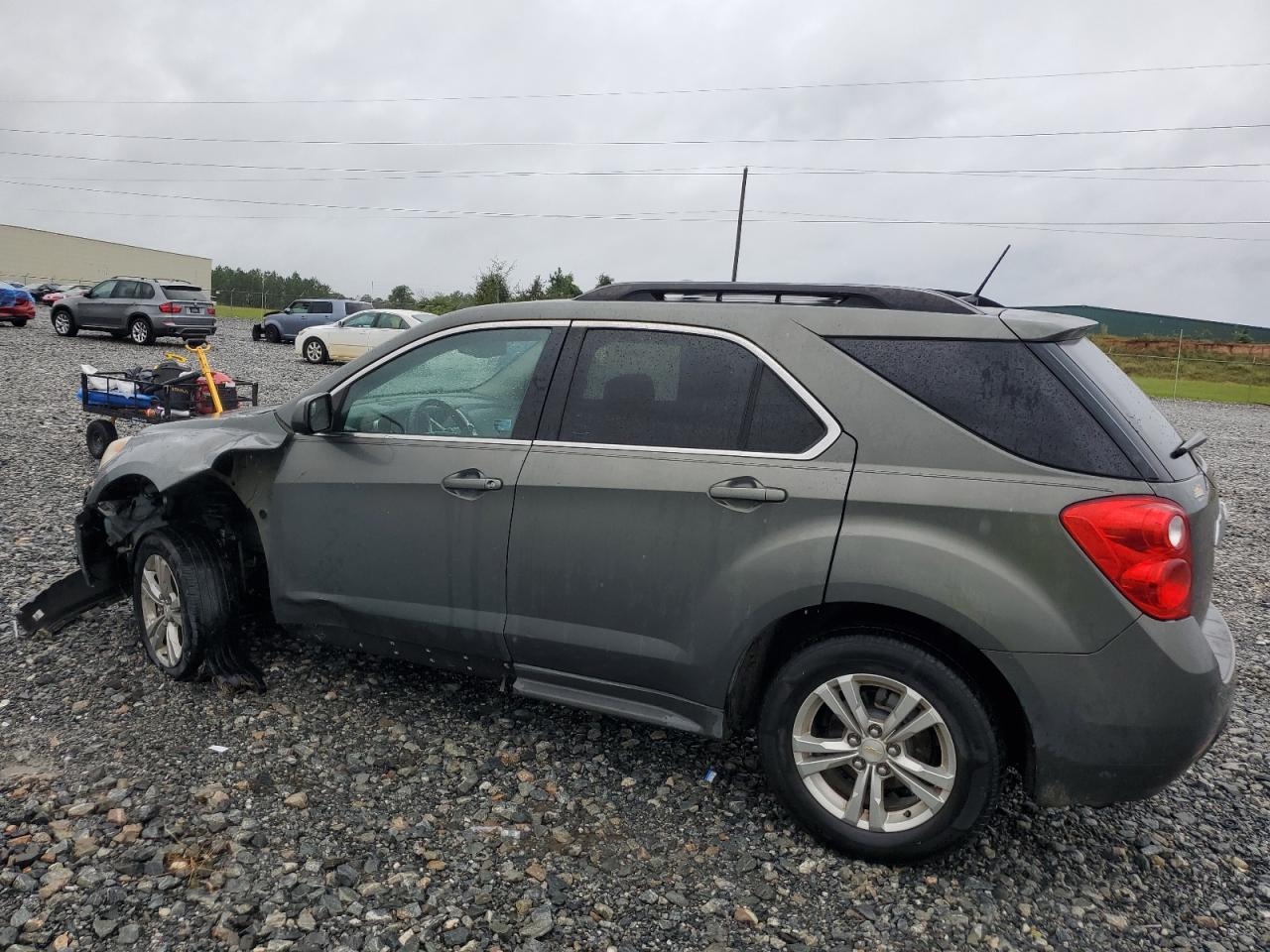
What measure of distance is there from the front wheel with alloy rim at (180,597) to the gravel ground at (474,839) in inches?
6.5

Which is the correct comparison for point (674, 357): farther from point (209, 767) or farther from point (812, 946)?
point (209, 767)

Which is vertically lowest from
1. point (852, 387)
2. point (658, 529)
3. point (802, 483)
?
point (658, 529)

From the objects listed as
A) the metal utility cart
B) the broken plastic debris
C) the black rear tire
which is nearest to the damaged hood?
the broken plastic debris

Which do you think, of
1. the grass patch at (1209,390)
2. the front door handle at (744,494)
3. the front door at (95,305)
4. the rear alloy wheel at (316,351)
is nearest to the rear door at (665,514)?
the front door handle at (744,494)

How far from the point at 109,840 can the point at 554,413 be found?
6.75 feet

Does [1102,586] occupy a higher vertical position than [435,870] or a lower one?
higher

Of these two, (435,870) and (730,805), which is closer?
(435,870)

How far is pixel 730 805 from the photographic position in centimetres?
334

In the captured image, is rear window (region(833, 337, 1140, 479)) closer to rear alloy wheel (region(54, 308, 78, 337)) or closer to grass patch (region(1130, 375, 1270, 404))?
rear alloy wheel (region(54, 308, 78, 337))

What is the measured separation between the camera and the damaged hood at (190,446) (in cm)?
389

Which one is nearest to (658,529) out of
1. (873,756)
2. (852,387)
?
(852,387)

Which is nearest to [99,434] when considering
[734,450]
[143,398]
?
[143,398]

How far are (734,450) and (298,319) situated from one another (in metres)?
29.7

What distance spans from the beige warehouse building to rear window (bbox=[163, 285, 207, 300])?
49.9m
